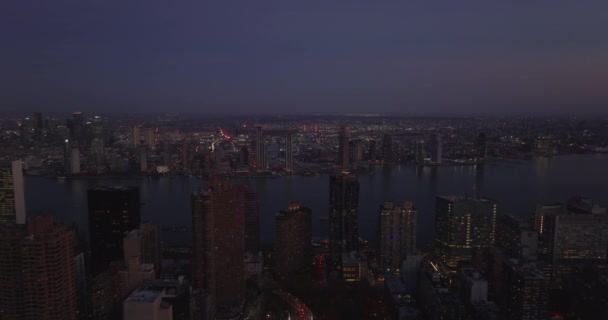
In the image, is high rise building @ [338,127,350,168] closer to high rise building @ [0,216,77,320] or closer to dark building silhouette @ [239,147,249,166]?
dark building silhouette @ [239,147,249,166]

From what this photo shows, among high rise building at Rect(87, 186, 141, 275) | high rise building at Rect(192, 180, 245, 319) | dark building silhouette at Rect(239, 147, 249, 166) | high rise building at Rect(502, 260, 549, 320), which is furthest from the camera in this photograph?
dark building silhouette at Rect(239, 147, 249, 166)

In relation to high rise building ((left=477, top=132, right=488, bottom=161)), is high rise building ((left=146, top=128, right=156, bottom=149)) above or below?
above

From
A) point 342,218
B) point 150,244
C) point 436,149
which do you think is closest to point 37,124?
point 150,244

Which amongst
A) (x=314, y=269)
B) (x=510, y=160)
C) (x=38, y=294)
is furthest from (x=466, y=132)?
(x=38, y=294)

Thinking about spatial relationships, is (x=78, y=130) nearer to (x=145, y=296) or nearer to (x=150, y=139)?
(x=150, y=139)

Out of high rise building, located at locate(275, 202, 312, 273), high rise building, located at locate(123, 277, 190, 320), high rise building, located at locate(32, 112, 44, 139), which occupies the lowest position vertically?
high rise building, located at locate(275, 202, 312, 273)

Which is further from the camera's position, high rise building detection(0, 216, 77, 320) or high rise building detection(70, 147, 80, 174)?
high rise building detection(70, 147, 80, 174)

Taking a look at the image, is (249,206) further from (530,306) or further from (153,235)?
(530,306)

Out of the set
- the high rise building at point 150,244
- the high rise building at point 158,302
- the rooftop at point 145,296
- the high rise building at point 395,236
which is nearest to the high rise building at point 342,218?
the high rise building at point 395,236

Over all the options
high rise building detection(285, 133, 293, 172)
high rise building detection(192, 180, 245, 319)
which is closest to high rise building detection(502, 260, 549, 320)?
high rise building detection(192, 180, 245, 319)
